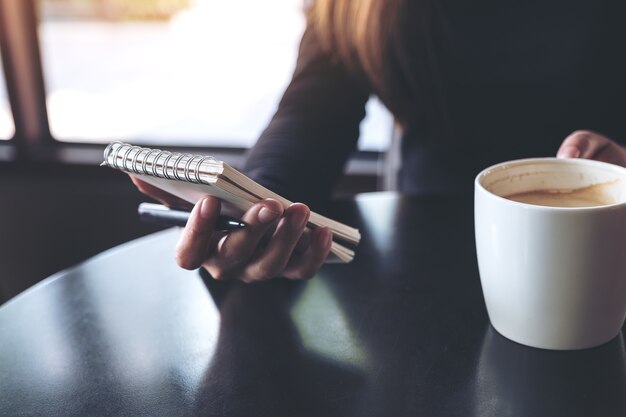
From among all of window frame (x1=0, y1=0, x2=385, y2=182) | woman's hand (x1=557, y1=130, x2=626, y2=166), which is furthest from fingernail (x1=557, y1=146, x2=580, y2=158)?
window frame (x1=0, y1=0, x2=385, y2=182)

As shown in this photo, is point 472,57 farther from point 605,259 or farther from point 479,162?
point 605,259

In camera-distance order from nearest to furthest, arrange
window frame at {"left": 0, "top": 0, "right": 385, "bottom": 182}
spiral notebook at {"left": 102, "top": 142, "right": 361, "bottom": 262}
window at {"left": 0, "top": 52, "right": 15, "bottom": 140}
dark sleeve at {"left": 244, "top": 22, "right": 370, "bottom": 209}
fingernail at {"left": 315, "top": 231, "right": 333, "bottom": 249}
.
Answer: spiral notebook at {"left": 102, "top": 142, "right": 361, "bottom": 262}
fingernail at {"left": 315, "top": 231, "right": 333, "bottom": 249}
dark sleeve at {"left": 244, "top": 22, "right": 370, "bottom": 209}
window frame at {"left": 0, "top": 0, "right": 385, "bottom": 182}
window at {"left": 0, "top": 52, "right": 15, "bottom": 140}

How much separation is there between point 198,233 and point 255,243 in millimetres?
47

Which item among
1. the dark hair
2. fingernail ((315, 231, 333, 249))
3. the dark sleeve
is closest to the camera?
fingernail ((315, 231, 333, 249))

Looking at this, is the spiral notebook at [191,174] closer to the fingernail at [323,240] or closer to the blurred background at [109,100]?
the fingernail at [323,240]

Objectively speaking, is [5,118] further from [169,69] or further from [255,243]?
[255,243]

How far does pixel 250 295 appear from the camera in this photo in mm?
652

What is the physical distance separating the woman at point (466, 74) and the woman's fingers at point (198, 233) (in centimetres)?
40

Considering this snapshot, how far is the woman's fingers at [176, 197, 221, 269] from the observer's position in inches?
20.7

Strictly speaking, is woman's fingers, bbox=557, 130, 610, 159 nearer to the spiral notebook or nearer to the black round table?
the black round table

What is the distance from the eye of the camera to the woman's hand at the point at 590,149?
654 millimetres

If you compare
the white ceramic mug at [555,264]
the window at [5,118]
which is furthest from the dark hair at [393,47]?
the window at [5,118]

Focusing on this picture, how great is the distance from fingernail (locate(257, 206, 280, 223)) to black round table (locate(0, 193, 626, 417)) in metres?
0.11

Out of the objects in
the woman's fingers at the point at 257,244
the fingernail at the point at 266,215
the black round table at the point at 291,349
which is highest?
the fingernail at the point at 266,215
